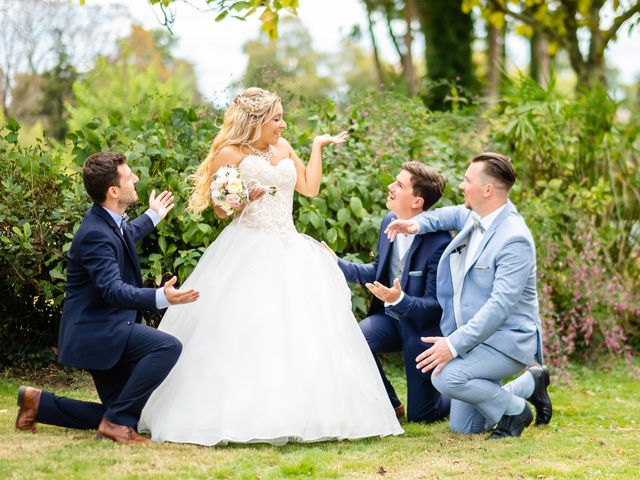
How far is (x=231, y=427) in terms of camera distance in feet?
15.0

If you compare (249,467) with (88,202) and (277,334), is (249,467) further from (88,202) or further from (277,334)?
(88,202)

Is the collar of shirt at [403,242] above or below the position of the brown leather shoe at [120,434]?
above

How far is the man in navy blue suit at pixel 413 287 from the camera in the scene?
5566 mm

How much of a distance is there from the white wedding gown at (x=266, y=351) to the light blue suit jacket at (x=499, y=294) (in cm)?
61

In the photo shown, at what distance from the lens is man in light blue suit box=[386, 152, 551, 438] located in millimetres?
4848

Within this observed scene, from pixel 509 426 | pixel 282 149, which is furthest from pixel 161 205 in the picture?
pixel 509 426

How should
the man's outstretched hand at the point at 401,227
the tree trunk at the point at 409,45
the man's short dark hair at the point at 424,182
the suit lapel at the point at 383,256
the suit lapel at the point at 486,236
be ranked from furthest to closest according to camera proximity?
the tree trunk at the point at 409,45, the suit lapel at the point at 383,256, the man's short dark hair at the point at 424,182, the man's outstretched hand at the point at 401,227, the suit lapel at the point at 486,236

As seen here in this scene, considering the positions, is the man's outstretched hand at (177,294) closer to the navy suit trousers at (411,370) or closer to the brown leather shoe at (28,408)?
the brown leather shoe at (28,408)

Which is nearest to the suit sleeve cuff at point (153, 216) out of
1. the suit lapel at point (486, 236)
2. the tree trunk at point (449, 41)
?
the suit lapel at point (486, 236)

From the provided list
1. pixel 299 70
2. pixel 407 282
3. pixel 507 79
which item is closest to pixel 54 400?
pixel 407 282

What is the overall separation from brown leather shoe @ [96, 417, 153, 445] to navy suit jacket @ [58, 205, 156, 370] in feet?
1.05

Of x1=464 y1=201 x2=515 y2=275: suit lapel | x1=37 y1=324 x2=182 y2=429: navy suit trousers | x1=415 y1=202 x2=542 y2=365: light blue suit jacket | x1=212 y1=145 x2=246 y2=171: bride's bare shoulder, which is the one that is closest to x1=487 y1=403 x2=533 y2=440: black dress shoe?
x1=415 y1=202 x2=542 y2=365: light blue suit jacket

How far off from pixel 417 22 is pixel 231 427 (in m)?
16.9

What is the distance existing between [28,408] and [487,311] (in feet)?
8.50
